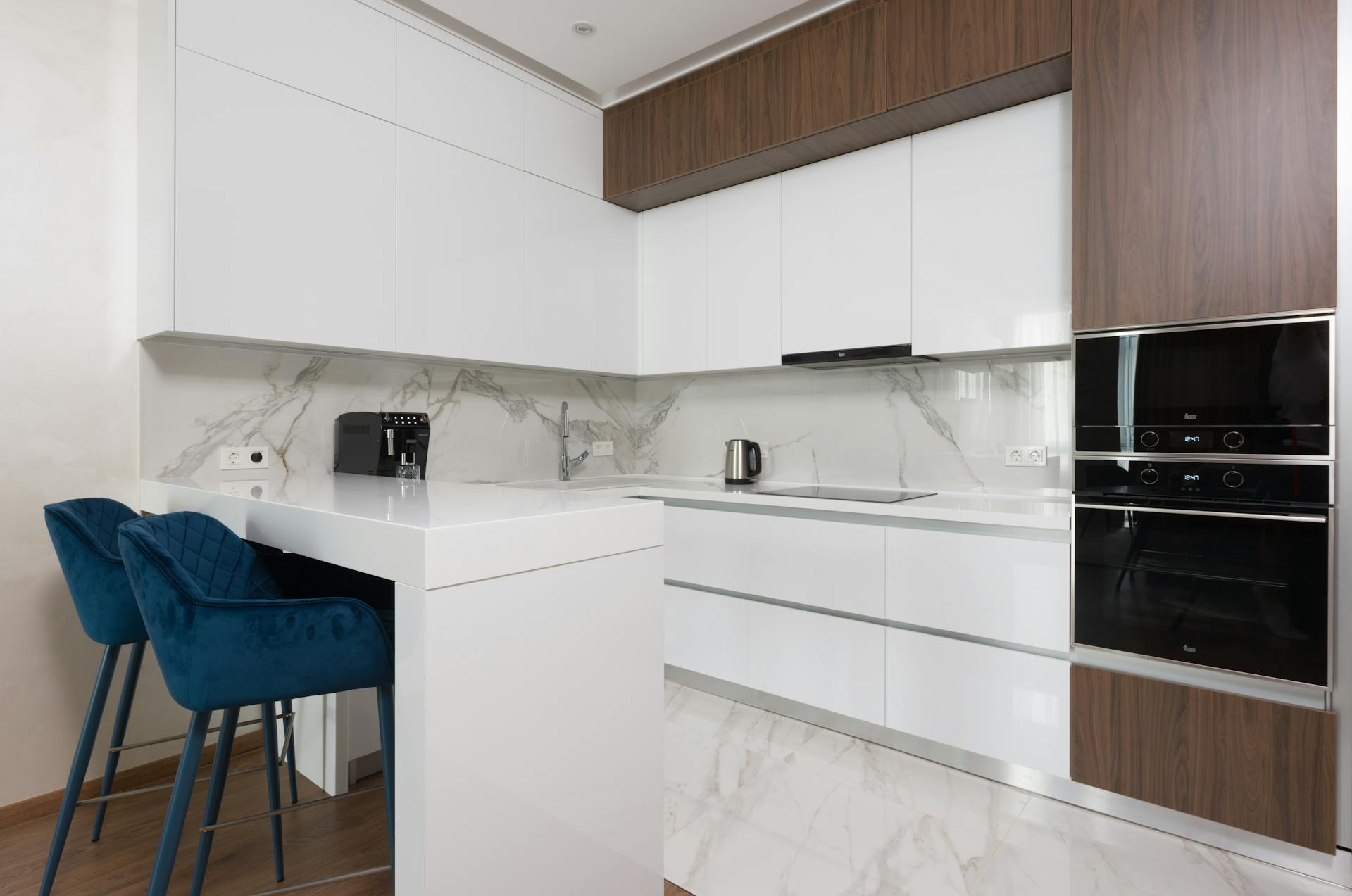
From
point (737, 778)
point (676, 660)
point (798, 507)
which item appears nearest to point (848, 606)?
point (798, 507)

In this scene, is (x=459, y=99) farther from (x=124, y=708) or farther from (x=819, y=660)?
(x=819, y=660)

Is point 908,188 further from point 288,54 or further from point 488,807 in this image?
point 488,807

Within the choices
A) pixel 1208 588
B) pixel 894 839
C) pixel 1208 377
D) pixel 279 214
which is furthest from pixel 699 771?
pixel 279 214

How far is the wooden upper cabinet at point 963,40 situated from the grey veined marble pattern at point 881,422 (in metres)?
1.00

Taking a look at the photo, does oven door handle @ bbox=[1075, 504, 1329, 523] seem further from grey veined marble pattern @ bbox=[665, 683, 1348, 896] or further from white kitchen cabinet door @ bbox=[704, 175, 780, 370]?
white kitchen cabinet door @ bbox=[704, 175, 780, 370]

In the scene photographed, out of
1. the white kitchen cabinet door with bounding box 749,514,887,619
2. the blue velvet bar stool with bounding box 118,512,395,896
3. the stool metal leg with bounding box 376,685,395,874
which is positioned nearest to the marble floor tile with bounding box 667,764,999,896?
the white kitchen cabinet door with bounding box 749,514,887,619

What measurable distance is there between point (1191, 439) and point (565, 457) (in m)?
2.43

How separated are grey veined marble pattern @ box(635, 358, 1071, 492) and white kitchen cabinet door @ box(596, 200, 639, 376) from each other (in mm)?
416

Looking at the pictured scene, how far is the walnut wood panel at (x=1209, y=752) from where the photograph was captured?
1.65m

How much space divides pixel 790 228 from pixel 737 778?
2.07 meters

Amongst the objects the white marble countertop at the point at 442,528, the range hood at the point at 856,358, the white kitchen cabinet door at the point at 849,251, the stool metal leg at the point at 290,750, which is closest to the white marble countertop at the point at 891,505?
the white marble countertop at the point at 442,528

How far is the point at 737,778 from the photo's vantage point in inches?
85.4

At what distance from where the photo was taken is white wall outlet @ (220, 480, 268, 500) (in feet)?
4.95

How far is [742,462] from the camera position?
10.4ft
